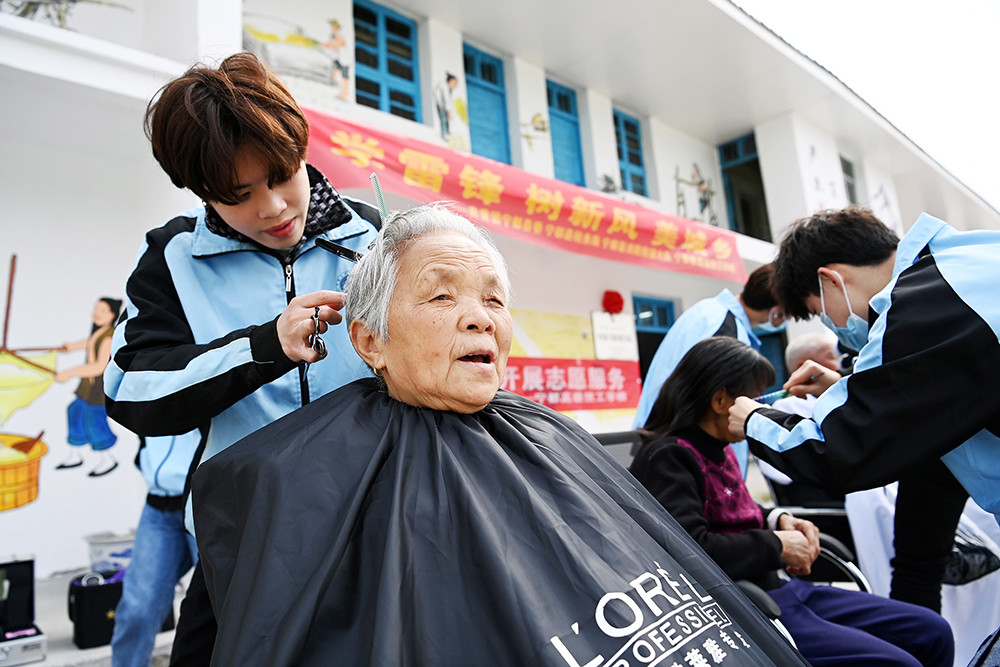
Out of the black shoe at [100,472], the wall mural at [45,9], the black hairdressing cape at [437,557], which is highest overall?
the wall mural at [45,9]

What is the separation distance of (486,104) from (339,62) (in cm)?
195

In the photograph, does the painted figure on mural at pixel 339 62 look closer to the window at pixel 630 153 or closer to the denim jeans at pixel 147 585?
the window at pixel 630 153

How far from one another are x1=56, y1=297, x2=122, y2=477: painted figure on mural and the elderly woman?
3.78 meters

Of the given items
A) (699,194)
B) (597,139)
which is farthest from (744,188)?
(597,139)

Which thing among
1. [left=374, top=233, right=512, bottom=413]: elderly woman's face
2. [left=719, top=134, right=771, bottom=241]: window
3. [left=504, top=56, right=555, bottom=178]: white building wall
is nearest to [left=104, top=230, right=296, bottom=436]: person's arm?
[left=374, top=233, right=512, bottom=413]: elderly woman's face

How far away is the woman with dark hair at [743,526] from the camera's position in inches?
60.7

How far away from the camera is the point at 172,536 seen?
7.59ft

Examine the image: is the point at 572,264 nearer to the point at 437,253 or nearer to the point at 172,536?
the point at 172,536

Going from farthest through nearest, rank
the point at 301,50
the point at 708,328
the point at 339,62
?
the point at 339,62, the point at 301,50, the point at 708,328

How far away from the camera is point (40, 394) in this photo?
4.03 m

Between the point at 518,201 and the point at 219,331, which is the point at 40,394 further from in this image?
→ the point at 219,331

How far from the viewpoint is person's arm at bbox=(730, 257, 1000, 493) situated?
3.90ft

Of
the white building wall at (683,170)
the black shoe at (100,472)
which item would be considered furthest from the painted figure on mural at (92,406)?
the white building wall at (683,170)

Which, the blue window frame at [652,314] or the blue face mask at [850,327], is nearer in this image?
the blue face mask at [850,327]
